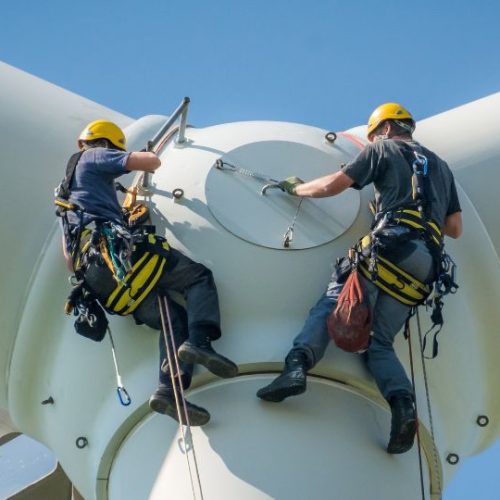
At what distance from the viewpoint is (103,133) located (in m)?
8.16

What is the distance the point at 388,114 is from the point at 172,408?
2599mm

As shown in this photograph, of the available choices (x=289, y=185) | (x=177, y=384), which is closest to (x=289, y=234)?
(x=289, y=185)

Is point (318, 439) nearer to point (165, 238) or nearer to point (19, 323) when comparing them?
point (165, 238)

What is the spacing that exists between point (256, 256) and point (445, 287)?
1246 mm

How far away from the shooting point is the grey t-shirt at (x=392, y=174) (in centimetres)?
761

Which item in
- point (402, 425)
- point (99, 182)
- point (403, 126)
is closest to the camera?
point (402, 425)

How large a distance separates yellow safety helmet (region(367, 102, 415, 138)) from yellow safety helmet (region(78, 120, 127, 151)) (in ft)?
5.83

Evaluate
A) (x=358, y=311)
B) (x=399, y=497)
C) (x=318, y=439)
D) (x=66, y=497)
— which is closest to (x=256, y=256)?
(x=358, y=311)

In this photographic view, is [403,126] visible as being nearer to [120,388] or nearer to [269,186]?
[269,186]

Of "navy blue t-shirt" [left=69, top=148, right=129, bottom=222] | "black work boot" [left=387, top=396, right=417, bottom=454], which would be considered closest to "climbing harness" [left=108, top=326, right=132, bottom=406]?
"navy blue t-shirt" [left=69, top=148, right=129, bottom=222]

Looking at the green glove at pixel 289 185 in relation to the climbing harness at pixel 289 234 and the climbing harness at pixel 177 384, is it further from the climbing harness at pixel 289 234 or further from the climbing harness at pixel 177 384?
the climbing harness at pixel 177 384

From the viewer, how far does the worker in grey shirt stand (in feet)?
23.4

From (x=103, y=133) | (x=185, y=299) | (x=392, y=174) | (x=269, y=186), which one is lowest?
(x=185, y=299)

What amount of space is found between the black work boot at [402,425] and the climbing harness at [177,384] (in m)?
1.22
